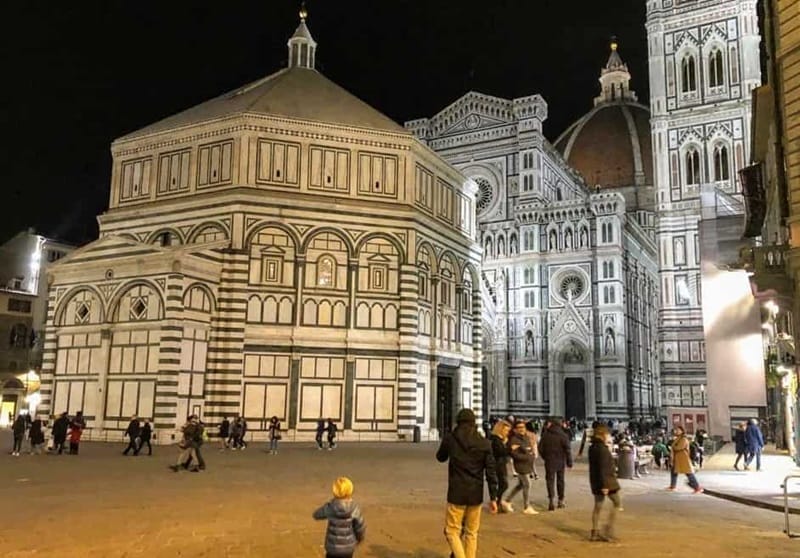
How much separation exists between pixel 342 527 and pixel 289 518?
5241mm

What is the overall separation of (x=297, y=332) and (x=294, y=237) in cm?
403

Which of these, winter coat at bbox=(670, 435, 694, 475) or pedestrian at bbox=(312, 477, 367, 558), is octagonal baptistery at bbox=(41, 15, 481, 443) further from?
pedestrian at bbox=(312, 477, 367, 558)

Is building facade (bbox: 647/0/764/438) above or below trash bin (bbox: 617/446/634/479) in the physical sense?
above

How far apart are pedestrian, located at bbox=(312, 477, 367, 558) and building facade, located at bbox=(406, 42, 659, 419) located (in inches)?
1931

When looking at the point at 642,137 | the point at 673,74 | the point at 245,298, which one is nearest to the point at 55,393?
the point at 245,298

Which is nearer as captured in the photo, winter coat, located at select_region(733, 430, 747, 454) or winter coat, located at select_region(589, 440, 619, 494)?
winter coat, located at select_region(589, 440, 619, 494)

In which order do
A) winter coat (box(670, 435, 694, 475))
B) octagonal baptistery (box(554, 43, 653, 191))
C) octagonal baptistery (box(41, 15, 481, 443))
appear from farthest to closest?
octagonal baptistery (box(554, 43, 653, 191)) < octagonal baptistery (box(41, 15, 481, 443)) < winter coat (box(670, 435, 694, 475))

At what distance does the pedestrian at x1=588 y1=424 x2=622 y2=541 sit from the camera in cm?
962

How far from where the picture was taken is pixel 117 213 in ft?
112

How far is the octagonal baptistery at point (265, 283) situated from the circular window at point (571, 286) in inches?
880

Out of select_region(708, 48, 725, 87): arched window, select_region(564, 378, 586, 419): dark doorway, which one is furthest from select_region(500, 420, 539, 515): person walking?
select_region(708, 48, 725, 87): arched window

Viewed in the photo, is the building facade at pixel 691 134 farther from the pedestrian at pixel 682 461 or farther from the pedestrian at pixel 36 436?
the pedestrian at pixel 36 436

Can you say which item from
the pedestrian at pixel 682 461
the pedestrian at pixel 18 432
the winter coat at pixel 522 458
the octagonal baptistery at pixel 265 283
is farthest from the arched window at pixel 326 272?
the winter coat at pixel 522 458

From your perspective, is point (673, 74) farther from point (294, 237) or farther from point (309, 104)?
point (294, 237)
